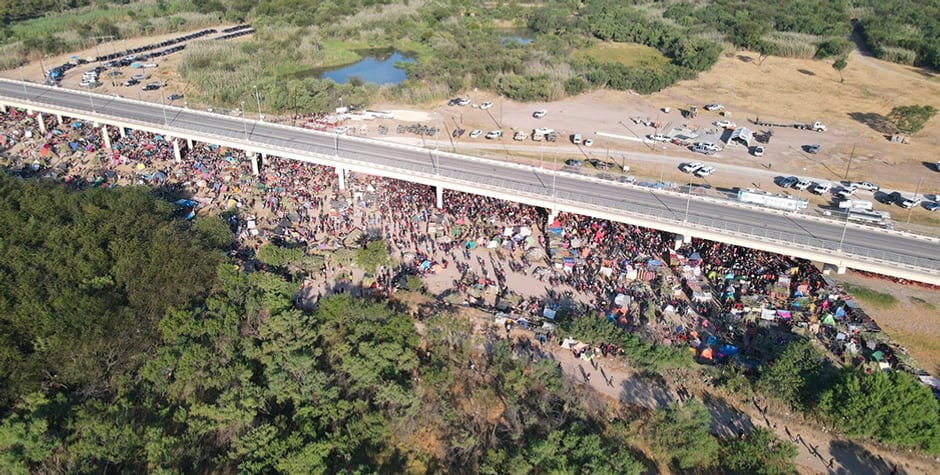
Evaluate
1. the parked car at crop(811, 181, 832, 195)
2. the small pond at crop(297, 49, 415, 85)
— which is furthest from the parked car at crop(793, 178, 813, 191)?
the small pond at crop(297, 49, 415, 85)

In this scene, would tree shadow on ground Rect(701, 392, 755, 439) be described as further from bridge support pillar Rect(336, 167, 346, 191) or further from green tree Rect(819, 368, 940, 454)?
bridge support pillar Rect(336, 167, 346, 191)

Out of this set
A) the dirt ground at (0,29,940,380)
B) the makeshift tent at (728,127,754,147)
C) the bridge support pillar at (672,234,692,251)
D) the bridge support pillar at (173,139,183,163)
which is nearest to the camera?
the bridge support pillar at (672,234,692,251)

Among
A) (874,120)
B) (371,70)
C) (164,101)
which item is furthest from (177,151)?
(874,120)

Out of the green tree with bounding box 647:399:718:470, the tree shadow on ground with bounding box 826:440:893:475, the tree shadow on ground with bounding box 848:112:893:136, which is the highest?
the tree shadow on ground with bounding box 848:112:893:136

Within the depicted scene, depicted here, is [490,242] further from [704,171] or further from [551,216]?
[704,171]

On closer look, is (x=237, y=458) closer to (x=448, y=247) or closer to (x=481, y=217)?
(x=448, y=247)

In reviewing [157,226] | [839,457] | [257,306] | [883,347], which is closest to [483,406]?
[257,306]
